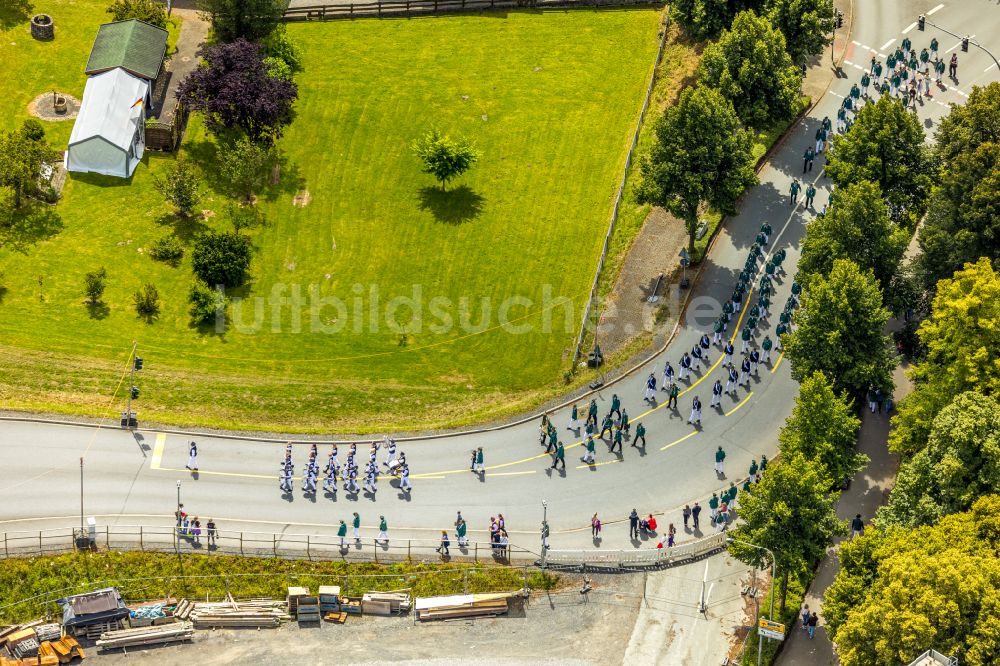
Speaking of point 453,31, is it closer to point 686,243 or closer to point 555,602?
point 686,243

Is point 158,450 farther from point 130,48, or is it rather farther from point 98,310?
point 130,48

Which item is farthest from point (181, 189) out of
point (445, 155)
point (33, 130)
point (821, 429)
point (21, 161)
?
point (821, 429)

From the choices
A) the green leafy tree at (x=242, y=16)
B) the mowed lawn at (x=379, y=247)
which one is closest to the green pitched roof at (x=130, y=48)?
the mowed lawn at (x=379, y=247)

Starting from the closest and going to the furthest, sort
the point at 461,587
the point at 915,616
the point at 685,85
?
the point at 915,616
the point at 461,587
the point at 685,85

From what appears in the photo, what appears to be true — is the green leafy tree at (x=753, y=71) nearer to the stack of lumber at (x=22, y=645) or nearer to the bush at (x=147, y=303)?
the bush at (x=147, y=303)

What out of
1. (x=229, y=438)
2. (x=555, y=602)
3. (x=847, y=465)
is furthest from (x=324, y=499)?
(x=847, y=465)

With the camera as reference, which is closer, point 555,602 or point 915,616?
point 915,616

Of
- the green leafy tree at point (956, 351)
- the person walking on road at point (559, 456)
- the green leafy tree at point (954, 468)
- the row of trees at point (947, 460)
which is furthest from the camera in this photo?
the person walking on road at point (559, 456)

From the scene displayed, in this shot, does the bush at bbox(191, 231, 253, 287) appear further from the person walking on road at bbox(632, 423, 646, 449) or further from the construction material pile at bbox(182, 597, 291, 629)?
the person walking on road at bbox(632, 423, 646, 449)
